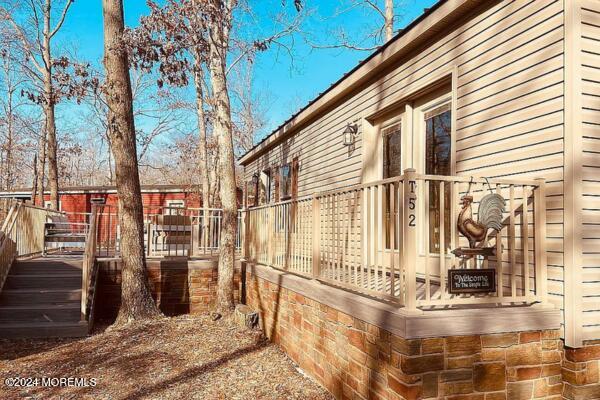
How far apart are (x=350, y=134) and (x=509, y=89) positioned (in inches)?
111

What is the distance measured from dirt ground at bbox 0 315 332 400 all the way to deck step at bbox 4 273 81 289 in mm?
1396

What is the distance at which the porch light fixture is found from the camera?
20.7 ft

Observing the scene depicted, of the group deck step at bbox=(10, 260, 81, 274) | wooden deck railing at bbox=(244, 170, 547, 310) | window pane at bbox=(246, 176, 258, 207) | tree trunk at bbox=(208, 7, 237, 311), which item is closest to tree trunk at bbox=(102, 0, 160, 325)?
tree trunk at bbox=(208, 7, 237, 311)

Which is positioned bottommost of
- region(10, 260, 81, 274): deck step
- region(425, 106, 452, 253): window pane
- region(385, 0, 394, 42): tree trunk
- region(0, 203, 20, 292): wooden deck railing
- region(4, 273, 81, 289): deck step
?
region(4, 273, 81, 289): deck step

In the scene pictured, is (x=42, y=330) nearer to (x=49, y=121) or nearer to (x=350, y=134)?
(x=350, y=134)

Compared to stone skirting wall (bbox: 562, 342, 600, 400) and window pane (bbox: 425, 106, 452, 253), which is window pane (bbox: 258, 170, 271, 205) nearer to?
window pane (bbox: 425, 106, 452, 253)

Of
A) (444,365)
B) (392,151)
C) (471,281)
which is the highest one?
(392,151)

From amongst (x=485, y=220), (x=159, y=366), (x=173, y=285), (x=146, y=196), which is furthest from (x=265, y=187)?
(x=146, y=196)

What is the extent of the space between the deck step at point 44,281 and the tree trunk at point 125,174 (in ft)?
3.86

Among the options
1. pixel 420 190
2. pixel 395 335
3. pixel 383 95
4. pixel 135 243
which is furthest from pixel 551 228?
pixel 135 243

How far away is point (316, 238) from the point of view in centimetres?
429

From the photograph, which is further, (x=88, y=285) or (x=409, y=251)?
(x=88, y=285)

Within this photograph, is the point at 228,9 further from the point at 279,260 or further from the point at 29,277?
the point at 29,277

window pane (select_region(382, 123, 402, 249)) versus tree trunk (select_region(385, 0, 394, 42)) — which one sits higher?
tree trunk (select_region(385, 0, 394, 42))
